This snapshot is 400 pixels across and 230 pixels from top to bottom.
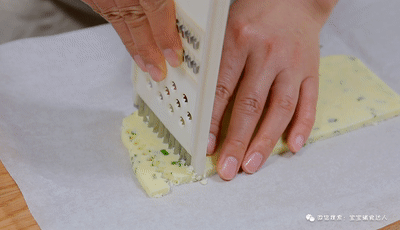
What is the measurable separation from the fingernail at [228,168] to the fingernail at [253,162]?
0.10 ft

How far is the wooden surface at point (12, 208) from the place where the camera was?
100 cm

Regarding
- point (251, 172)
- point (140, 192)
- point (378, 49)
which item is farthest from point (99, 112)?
point (378, 49)

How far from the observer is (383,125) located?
1.33 metres

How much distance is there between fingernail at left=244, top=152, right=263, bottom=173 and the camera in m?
1.15

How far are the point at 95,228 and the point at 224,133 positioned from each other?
0.36 metres

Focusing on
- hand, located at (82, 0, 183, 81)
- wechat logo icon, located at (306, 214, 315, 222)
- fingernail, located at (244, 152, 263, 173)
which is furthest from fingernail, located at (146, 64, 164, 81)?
wechat logo icon, located at (306, 214, 315, 222)

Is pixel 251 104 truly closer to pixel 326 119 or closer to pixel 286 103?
pixel 286 103

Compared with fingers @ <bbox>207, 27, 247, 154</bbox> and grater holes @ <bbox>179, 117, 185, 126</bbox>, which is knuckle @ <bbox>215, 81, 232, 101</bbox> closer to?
fingers @ <bbox>207, 27, 247, 154</bbox>

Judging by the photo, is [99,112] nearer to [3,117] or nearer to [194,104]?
[3,117]

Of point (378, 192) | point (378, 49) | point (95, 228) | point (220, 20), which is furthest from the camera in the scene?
point (378, 49)

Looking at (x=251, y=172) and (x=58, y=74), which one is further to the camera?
(x=58, y=74)

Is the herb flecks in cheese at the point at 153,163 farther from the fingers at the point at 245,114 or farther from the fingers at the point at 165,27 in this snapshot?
the fingers at the point at 165,27

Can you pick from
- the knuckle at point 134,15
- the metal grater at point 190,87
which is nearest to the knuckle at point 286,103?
the metal grater at point 190,87

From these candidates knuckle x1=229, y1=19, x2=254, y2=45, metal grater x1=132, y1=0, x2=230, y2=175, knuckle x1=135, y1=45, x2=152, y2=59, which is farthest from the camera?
knuckle x1=229, y1=19, x2=254, y2=45
